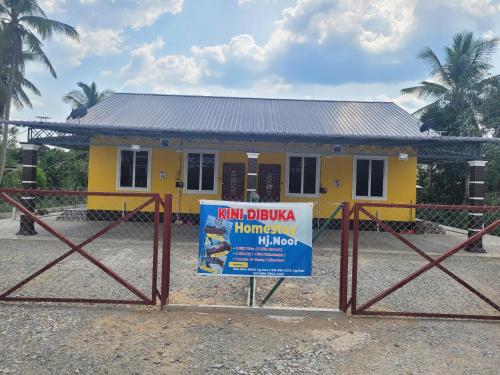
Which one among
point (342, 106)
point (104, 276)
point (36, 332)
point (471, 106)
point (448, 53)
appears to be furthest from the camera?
point (448, 53)

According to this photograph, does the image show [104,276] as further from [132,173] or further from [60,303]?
[132,173]

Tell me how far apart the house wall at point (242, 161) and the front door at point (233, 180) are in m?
0.19

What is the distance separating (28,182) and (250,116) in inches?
304

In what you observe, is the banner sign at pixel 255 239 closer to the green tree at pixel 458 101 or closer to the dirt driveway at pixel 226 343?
the dirt driveway at pixel 226 343

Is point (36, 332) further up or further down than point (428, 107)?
further down

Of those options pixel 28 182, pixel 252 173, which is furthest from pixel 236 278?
pixel 28 182

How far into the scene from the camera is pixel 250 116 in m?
14.8

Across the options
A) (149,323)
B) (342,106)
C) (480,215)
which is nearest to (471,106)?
(342,106)

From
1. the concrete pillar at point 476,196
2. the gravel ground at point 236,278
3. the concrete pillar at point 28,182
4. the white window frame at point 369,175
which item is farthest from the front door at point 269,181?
the concrete pillar at point 28,182

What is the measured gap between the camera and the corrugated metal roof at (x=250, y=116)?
40.1 ft

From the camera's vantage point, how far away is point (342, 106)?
17.7 metres

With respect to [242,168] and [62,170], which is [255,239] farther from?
[62,170]

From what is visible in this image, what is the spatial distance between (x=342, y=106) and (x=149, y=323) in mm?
15130

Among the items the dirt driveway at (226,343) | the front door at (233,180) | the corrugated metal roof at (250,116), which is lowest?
the dirt driveway at (226,343)
